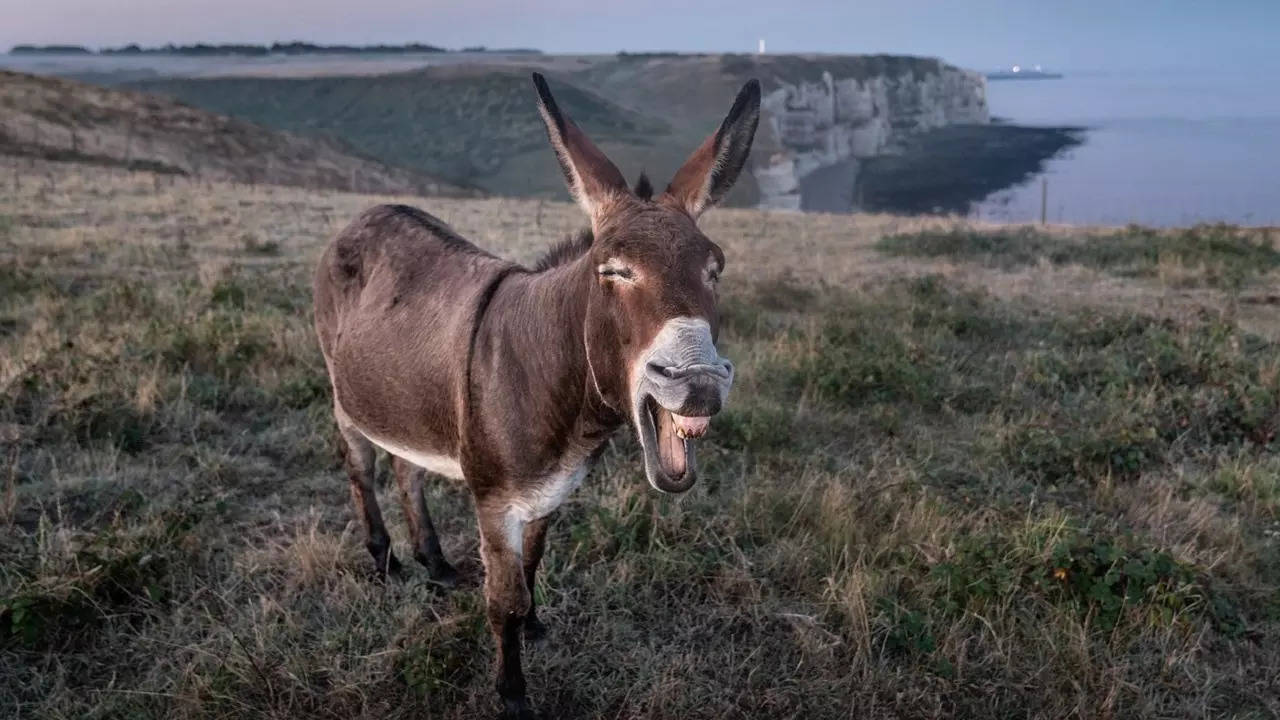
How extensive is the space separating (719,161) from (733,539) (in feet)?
7.45

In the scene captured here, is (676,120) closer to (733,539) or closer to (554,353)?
(733,539)

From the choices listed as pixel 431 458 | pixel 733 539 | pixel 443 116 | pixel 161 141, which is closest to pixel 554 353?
pixel 431 458

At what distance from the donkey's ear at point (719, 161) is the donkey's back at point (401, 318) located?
1004mm

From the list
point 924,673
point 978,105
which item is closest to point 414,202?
point 924,673

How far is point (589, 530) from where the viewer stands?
4.20m

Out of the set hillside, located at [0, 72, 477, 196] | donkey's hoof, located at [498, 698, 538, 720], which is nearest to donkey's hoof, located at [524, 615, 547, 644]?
donkey's hoof, located at [498, 698, 538, 720]

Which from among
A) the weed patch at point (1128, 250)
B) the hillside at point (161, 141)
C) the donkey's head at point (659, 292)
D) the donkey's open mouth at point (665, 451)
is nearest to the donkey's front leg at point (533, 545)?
the donkey's head at point (659, 292)

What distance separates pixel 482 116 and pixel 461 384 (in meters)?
90.1

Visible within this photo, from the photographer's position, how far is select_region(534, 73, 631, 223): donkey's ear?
8.66ft

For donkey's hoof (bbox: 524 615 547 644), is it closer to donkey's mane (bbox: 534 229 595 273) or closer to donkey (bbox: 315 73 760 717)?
donkey (bbox: 315 73 760 717)

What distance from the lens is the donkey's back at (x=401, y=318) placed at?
124 inches

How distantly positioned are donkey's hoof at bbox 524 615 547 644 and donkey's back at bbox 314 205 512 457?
1010 millimetres

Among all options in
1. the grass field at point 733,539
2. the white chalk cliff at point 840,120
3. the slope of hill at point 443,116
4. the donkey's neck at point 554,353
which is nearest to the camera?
the donkey's neck at point 554,353

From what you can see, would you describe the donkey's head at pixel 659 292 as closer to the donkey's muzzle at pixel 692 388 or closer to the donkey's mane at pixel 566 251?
the donkey's muzzle at pixel 692 388
